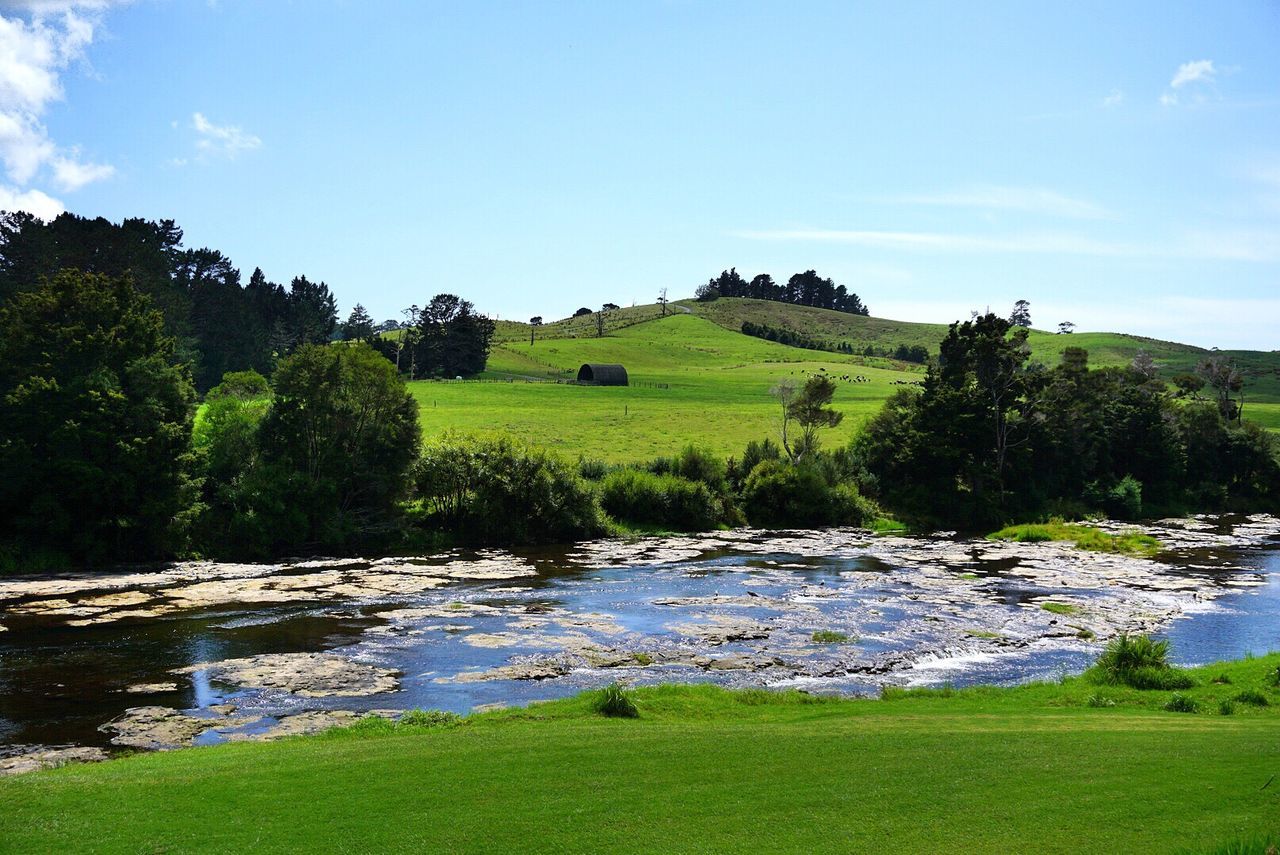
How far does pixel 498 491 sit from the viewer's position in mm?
59219

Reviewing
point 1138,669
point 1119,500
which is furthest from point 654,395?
point 1138,669

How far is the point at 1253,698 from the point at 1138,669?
355 centimetres

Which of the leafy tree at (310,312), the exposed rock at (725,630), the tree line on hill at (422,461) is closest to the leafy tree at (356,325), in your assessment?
the leafy tree at (310,312)

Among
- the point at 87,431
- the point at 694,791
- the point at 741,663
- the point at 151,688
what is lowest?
the point at 741,663

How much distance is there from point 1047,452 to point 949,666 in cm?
5478

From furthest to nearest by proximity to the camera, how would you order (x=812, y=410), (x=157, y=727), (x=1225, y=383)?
(x=1225, y=383) → (x=812, y=410) → (x=157, y=727)

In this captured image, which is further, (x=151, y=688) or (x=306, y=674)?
(x=306, y=674)

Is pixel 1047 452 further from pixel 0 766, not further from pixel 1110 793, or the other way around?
pixel 0 766

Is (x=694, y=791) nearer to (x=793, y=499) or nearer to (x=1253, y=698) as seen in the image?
(x=1253, y=698)

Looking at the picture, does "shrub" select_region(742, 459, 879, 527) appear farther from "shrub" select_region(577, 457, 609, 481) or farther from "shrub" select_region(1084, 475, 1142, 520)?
"shrub" select_region(1084, 475, 1142, 520)

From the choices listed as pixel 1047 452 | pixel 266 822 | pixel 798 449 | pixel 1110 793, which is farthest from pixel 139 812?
pixel 1047 452

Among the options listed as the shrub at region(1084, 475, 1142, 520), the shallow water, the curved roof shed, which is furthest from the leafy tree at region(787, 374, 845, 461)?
the curved roof shed

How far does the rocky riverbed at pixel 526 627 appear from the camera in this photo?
86.9ft

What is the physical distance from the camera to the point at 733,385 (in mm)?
137500
